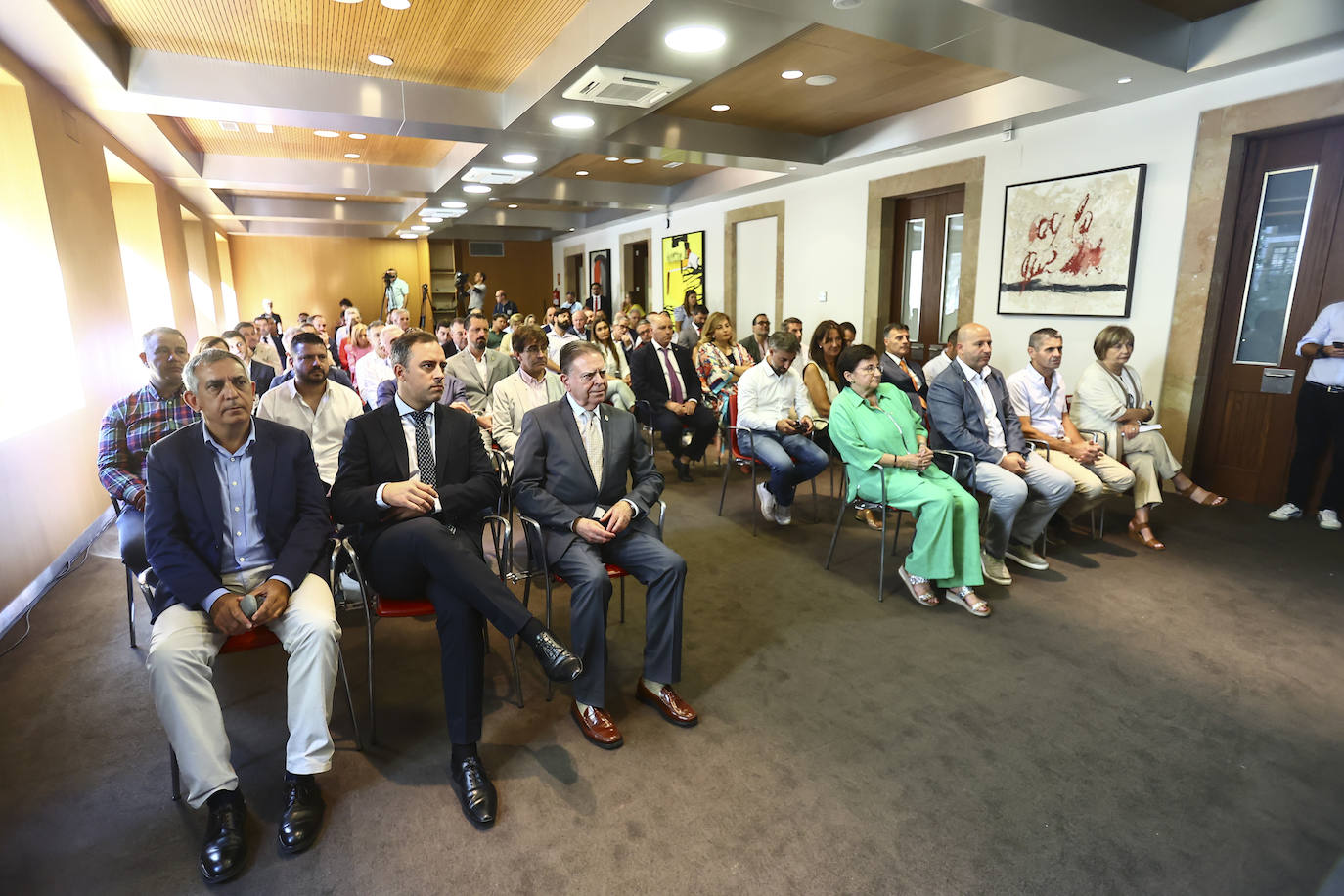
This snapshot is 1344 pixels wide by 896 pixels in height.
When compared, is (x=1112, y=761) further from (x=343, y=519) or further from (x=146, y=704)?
(x=146, y=704)

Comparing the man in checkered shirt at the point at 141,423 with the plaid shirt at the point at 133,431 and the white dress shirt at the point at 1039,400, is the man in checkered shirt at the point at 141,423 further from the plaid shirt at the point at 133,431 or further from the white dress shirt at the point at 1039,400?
the white dress shirt at the point at 1039,400

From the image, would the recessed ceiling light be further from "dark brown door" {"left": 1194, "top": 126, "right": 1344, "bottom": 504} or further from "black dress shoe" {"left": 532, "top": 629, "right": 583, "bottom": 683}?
"dark brown door" {"left": 1194, "top": 126, "right": 1344, "bottom": 504}

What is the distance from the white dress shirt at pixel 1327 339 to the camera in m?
4.44

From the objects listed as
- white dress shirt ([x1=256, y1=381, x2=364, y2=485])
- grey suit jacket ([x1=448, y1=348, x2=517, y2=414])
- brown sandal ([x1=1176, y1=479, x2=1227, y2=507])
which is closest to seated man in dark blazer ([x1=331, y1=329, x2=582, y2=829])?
white dress shirt ([x1=256, y1=381, x2=364, y2=485])

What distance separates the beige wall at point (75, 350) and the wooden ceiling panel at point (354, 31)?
857 millimetres

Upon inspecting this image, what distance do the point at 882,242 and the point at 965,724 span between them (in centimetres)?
609

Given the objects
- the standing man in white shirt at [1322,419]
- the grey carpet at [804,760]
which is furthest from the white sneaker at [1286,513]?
the grey carpet at [804,760]

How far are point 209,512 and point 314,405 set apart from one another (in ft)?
4.44

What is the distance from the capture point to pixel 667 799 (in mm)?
2213

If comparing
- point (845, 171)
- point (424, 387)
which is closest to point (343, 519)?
point (424, 387)

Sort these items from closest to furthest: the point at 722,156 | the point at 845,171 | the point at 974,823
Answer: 1. the point at 974,823
2. the point at 722,156
3. the point at 845,171

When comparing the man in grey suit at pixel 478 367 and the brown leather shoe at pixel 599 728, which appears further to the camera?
the man in grey suit at pixel 478 367

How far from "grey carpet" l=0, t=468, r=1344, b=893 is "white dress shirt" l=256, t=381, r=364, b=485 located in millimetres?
870

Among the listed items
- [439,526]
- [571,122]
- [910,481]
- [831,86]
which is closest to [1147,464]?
[910,481]
